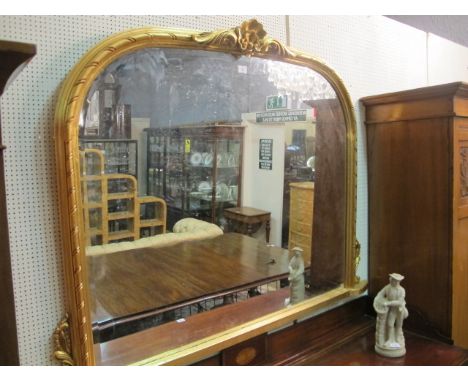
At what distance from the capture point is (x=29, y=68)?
3.26 ft

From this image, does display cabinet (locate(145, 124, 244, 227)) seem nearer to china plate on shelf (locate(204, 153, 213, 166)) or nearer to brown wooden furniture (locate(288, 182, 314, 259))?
china plate on shelf (locate(204, 153, 213, 166))

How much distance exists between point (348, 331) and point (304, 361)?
292 mm

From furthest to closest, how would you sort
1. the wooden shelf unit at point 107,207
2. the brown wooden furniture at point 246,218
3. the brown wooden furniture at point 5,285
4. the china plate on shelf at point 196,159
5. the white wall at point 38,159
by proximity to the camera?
the brown wooden furniture at point 246,218 < the china plate on shelf at point 196,159 < the wooden shelf unit at point 107,207 < the white wall at point 38,159 < the brown wooden furniture at point 5,285

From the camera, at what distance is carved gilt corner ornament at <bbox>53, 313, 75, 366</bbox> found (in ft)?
3.51

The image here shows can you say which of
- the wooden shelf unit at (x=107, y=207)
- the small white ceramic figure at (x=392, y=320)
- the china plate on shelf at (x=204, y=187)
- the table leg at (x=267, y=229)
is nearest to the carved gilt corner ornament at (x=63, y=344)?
the wooden shelf unit at (x=107, y=207)

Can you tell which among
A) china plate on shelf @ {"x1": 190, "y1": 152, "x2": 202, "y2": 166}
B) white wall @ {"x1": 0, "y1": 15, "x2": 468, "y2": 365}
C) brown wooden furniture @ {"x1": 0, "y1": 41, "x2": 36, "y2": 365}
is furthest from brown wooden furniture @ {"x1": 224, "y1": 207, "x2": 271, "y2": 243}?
brown wooden furniture @ {"x1": 0, "y1": 41, "x2": 36, "y2": 365}

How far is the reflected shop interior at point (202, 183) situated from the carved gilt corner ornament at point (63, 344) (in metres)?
0.08

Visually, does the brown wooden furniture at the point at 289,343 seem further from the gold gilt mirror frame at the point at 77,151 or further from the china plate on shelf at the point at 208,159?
the china plate on shelf at the point at 208,159

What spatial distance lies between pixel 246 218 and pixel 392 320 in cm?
65

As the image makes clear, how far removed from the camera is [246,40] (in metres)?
1.30

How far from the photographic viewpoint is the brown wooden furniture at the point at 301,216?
65.2 inches

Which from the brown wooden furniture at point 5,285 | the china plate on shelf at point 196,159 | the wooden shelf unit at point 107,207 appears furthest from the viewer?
the china plate on shelf at point 196,159

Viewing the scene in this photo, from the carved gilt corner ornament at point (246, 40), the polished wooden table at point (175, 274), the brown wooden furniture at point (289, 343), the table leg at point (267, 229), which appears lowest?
the brown wooden furniture at point (289, 343)
